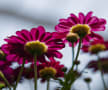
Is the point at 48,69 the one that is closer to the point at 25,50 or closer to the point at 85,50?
the point at 25,50

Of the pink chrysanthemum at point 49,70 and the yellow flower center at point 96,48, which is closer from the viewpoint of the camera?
the pink chrysanthemum at point 49,70

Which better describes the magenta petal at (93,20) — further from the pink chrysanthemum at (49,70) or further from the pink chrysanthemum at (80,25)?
the pink chrysanthemum at (49,70)

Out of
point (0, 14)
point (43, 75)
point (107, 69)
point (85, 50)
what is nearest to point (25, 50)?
point (43, 75)

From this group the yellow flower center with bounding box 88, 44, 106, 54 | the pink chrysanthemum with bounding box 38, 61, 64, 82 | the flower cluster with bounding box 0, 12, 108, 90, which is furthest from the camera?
the yellow flower center with bounding box 88, 44, 106, 54

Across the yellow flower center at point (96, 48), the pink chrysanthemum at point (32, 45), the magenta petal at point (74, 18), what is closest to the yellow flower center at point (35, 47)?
the pink chrysanthemum at point (32, 45)

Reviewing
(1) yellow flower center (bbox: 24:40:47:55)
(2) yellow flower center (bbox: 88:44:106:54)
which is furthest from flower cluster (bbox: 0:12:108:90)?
(2) yellow flower center (bbox: 88:44:106:54)

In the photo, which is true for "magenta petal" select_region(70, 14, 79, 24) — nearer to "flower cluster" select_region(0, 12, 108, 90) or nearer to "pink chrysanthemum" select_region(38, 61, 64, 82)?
"flower cluster" select_region(0, 12, 108, 90)

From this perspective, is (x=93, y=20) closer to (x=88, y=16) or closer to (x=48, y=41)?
(x=88, y=16)

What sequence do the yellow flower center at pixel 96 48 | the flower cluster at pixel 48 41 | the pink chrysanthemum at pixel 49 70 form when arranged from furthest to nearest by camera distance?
the yellow flower center at pixel 96 48 < the pink chrysanthemum at pixel 49 70 < the flower cluster at pixel 48 41
